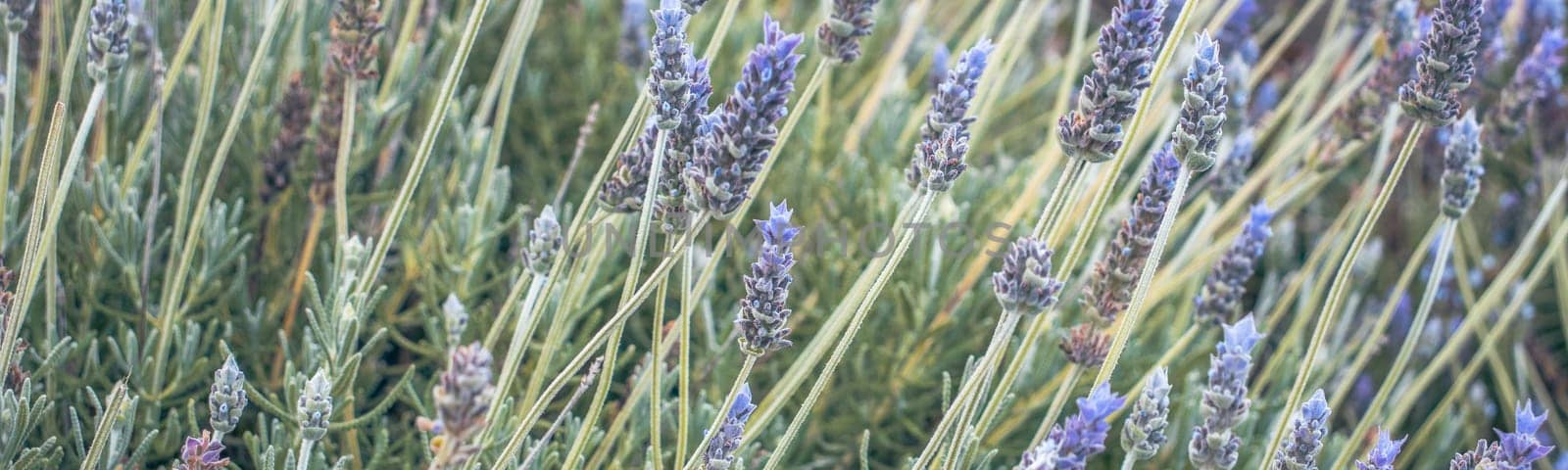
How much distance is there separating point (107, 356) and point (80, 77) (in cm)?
41

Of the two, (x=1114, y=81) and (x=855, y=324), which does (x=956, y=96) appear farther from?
(x=855, y=324)

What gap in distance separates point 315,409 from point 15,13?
0.64 metres

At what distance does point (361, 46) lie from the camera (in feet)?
5.01

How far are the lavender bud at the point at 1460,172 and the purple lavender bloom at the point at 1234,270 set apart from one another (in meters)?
0.22

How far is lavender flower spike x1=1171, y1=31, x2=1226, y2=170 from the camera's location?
1.19m

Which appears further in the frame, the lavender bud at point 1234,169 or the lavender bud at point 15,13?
the lavender bud at point 1234,169

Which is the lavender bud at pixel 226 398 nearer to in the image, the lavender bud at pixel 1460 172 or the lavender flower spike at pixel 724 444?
the lavender flower spike at pixel 724 444

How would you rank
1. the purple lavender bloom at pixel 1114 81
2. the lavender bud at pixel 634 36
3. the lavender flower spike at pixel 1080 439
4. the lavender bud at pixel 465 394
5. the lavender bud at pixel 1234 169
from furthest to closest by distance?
1. the lavender bud at pixel 634 36
2. the lavender bud at pixel 1234 169
3. the purple lavender bloom at pixel 1114 81
4. the lavender flower spike at pixel 1080 439
5. the lavender bud at pixel 465 394

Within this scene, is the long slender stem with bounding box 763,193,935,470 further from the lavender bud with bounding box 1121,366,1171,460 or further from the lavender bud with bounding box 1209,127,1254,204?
the lavender bud with bounding box 1209,127,1254,204

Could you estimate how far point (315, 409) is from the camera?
45.8 inches

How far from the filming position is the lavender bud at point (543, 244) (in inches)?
52.5

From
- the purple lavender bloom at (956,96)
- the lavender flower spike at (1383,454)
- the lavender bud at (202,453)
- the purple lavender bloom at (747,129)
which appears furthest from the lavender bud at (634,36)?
the lavender flower spike at (1383,454)

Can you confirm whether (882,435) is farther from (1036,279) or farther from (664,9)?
(664,9)

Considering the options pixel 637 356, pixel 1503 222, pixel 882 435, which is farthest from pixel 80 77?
pixel 1503 222
